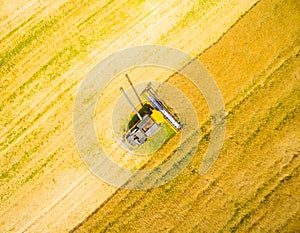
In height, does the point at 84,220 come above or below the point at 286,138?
above

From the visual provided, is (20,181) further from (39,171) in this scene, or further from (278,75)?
(278,75)

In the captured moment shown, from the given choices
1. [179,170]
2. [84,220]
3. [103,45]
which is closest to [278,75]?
[179,170]

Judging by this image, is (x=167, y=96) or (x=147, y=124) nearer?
(x=147, y=124)

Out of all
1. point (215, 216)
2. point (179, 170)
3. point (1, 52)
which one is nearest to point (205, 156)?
point (179, 170)

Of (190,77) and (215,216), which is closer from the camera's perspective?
(215,216)

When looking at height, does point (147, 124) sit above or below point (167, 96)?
below

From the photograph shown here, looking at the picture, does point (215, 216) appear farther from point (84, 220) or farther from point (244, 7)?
point (244, 7)

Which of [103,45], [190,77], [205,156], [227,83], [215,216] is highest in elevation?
[103,45]
